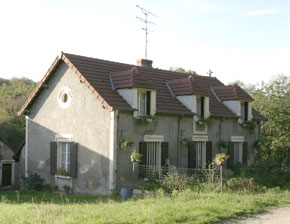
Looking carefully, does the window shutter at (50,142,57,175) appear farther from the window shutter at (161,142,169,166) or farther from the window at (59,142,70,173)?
the window shutter at (161,142,169,166)

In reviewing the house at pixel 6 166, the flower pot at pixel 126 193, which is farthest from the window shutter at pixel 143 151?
the house at pixel 6 166

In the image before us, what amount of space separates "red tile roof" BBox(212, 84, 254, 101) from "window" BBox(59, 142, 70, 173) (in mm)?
9791

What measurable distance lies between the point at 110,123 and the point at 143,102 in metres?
2.20

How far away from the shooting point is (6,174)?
23859 mm

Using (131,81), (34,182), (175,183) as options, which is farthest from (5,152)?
(175,183)

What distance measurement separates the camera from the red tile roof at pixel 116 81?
18391 millimetres

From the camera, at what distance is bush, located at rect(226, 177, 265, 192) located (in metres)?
16.0

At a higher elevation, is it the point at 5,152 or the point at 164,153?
the point at 164,153

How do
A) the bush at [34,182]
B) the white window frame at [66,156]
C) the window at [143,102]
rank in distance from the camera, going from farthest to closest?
the bush at [34,182], the white window frame at [66,156], the window at [143,102]

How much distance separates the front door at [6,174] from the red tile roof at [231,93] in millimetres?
12738

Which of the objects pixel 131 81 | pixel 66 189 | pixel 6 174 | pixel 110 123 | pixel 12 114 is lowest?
pixel 66 189

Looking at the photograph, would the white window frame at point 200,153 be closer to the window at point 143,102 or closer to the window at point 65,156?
the window at point 143,102

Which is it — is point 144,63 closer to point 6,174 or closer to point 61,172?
point 61,172

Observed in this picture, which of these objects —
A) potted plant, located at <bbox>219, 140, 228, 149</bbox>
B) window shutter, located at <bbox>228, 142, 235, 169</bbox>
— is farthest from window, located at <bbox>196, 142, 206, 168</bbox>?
window shutter, located at <bbox>228, 142, 235, 169</bbox>
